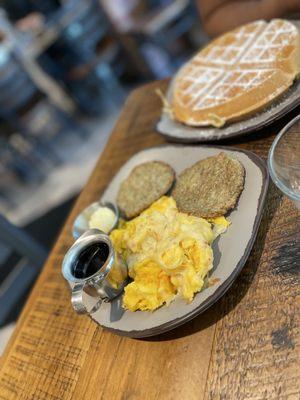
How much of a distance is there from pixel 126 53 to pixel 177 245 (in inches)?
194

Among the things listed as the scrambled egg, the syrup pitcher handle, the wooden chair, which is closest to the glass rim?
the scrambled egg

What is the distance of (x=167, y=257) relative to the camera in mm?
1040

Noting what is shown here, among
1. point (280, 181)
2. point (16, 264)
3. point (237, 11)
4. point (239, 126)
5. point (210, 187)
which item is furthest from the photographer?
point (16, 264)

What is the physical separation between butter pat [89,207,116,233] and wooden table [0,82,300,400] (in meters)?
0.30

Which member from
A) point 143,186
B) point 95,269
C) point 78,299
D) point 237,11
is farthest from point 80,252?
point 237,11

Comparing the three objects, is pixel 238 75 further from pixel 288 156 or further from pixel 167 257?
pixel 167 257

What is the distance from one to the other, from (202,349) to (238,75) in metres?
1.18

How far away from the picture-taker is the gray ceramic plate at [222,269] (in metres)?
1.02

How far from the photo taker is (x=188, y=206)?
1.29 m

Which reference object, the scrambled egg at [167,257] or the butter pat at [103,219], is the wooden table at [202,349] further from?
the butter pat at [103,219]

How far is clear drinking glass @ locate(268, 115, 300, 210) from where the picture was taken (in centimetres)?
102

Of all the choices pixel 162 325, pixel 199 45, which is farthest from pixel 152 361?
pixel 199 45

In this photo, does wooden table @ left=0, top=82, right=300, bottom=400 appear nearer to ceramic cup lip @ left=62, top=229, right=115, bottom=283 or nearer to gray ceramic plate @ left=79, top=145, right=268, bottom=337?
gray ceramic plate @ left=79, top=145, right=268, bottom=337

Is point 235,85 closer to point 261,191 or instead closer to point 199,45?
point 261,191
